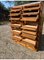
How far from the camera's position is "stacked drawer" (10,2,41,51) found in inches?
194

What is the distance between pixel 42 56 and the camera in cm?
442

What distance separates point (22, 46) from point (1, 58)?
4.62ft

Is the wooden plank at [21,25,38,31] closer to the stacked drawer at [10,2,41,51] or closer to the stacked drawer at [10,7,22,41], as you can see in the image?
the stacked drawer at [10,2,41,51]

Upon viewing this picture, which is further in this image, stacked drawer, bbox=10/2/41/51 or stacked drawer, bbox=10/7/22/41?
stacked drawer, bbox=10/7/22/41

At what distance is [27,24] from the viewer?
5652 mm

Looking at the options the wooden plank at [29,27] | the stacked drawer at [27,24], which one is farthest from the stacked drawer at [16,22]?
the wooden plank at [29,27]

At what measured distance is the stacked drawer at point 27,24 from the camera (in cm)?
493

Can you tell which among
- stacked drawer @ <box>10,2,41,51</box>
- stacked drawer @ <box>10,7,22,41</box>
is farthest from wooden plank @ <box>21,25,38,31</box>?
stacked drawer @ <box>10,7,22,41</box>

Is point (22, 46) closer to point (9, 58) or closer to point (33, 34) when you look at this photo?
point (33, 34)

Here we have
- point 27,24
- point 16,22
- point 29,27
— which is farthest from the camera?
point 16,22

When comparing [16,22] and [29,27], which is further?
[16,22]

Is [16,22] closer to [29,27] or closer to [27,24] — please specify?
[27,24]

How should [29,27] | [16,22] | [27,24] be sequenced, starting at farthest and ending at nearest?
[16,22] < [27,24] < [29,27]

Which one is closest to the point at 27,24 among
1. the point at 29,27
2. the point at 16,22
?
the point at 29,27
